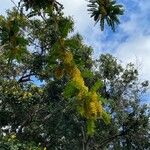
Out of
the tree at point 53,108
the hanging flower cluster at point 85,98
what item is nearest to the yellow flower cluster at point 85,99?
the hanging flower cluster at point 85,98

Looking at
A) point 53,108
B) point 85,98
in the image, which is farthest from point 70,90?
point 53,108

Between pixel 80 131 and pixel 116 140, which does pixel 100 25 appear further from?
pixel 116 140

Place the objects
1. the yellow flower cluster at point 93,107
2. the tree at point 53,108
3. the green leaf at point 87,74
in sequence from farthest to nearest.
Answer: the tree at point 53,108 < the green leaf at point 87,74 < the yellow flower cluster at point 93,107

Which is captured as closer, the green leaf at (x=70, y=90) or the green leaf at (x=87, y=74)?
the green leaf at (x=70, y=90)

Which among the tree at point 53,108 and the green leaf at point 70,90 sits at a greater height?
the tree at point 53,108

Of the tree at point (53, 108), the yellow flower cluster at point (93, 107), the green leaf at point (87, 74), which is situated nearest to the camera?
the yellow flower cluster at point (93, 107)

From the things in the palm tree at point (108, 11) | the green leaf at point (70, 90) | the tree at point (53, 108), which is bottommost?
the green leaf at point (70, 90)

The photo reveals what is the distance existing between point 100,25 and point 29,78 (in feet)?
92.5

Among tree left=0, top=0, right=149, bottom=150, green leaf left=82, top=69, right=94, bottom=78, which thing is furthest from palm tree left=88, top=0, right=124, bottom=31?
tree left=0, top=0, right=149, bottom=150

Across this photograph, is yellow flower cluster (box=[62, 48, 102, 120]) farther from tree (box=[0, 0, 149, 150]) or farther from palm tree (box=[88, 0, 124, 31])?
tree (box=[0, 0, 149, 150])

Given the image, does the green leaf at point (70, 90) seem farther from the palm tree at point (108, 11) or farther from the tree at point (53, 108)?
the tree at point (53, 108)

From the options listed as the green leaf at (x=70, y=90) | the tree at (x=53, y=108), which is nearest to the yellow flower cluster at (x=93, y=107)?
the green leaf at (x=70, y=90)

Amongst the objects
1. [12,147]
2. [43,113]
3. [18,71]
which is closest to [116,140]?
[43,113]

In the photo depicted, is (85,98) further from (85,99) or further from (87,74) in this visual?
(87,74)
